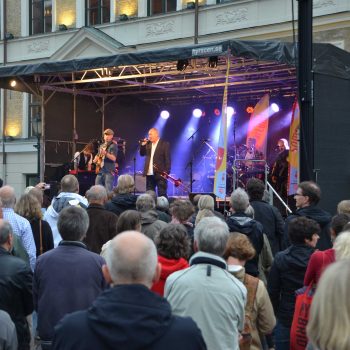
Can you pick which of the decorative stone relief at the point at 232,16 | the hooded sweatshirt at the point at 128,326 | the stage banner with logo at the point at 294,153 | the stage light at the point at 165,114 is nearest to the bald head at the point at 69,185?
the hooded sweatshirt at the point at 128,326

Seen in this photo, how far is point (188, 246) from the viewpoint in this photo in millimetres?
4332

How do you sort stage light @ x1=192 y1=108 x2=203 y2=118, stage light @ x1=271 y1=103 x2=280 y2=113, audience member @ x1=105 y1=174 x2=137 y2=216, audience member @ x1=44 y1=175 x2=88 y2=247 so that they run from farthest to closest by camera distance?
stage light @ x1=192 y1=108 x2=203 y2=118 → stage light @ x1=271 y1=103 x2=280 y2=113 → audience member @ x1=105 y1=174 x2=137 y2=216 → audience member @ x1=44 y1=175 x2=88 y2=247

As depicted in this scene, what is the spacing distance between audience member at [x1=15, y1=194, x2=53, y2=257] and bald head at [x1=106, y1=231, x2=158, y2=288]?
3666 millimetres

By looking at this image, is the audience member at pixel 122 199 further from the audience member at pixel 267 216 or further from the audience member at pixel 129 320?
the audience member at pixel 129 320

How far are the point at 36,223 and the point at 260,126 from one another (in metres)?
10.9

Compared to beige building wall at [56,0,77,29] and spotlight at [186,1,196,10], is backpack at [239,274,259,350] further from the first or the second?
beige building wall at [56,0,77,29]

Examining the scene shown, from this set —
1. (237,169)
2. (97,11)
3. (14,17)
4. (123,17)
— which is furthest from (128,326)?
(14,17)

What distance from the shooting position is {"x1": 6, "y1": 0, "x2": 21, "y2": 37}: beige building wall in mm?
23750

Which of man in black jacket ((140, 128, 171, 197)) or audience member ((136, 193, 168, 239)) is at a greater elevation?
man in black jacket ((140, 128, 171, 197))

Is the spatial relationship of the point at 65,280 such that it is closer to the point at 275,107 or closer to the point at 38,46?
the point at 275,107

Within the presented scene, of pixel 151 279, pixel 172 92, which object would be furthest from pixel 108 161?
pixel 151 279

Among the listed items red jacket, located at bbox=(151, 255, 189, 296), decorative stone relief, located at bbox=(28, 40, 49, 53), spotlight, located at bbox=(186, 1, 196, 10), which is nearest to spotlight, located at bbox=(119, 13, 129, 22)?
spotlight, located at bbox=(186, 1, 196, 10)

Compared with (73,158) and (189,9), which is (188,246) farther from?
(189,9)

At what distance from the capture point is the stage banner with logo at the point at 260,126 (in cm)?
1591
